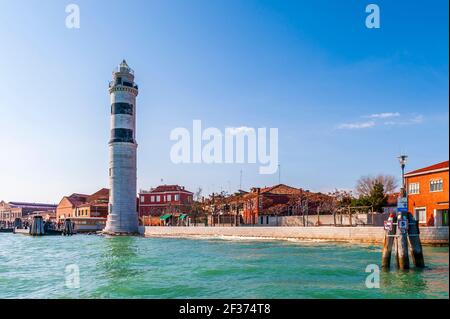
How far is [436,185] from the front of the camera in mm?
34406

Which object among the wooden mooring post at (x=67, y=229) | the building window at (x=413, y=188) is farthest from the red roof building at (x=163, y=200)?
the building window at (x=413, y=188)

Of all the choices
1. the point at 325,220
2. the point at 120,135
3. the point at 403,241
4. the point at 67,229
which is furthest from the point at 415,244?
the point at 67,229

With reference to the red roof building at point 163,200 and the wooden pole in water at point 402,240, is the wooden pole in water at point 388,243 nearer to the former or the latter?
the wooden pole in water at point 402,240

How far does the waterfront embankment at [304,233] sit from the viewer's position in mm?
29516

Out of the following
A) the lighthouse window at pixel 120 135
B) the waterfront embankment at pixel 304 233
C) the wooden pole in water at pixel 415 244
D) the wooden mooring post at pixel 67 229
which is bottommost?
the wooden mooring post at pixel 67 229

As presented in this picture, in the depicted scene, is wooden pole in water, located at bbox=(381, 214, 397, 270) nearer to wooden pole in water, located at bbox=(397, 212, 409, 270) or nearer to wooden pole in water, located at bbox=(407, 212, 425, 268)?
wooden pole in water, located at bbox=(397, 212, 409, 270)

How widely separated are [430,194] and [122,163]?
42.1 metres

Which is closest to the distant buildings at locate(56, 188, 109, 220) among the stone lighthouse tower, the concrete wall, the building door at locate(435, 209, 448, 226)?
the stone lighthouse tower

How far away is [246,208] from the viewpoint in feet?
212

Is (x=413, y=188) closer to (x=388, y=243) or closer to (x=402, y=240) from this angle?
(x=388, y=243)

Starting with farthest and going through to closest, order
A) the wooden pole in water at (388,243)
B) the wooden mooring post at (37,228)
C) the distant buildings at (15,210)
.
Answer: the distant buildings at (15,210) → the wooden mooring post at (37,228) → the wooden pole in water at (388,243)

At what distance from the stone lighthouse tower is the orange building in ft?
→ 131
